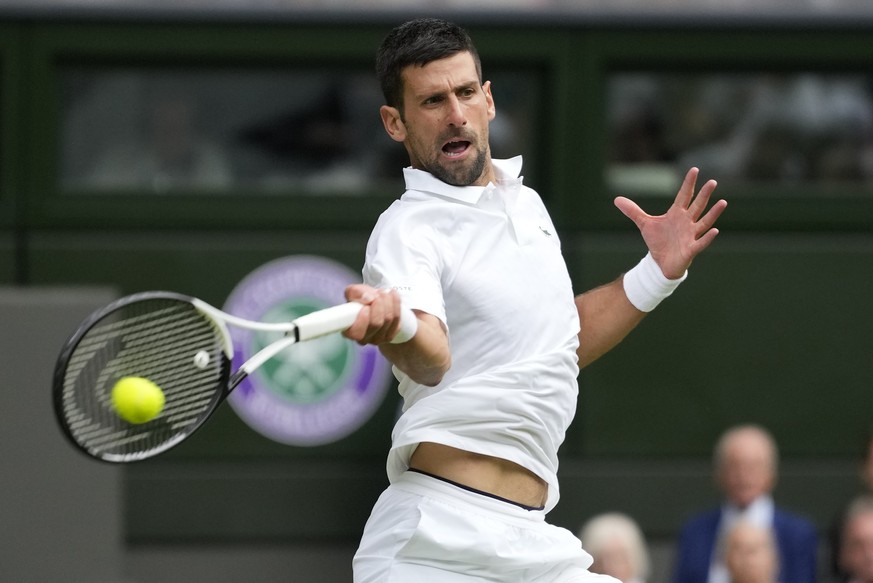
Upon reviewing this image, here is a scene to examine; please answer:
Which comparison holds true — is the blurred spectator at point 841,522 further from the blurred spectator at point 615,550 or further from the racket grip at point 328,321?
the racket grip at point 328,321

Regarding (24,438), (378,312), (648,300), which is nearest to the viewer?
(378,312)

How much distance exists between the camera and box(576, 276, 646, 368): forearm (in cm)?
417

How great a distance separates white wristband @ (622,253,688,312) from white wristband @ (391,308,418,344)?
37.1 inches

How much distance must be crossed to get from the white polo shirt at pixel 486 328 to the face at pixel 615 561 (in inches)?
86.3

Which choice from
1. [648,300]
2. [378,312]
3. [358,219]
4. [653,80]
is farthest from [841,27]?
[378,312]

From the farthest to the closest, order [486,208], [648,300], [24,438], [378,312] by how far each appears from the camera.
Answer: [24,438], [648,300], [486,208], [378,312]

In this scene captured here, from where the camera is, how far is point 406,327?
3.37 metres

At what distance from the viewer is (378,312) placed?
3.33 m

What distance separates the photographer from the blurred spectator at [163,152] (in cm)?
734

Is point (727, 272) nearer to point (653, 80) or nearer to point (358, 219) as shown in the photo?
point (653, 80)

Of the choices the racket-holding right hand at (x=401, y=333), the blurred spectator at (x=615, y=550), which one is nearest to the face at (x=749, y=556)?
the blurred spectator at (x=615, y=550)

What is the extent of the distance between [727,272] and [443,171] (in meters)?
3.78

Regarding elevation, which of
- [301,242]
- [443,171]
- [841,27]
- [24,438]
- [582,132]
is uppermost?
[841,27]

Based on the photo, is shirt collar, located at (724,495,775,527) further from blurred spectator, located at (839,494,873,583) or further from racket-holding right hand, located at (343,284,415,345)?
racket-holding right hand, located at (343,284,415,345)
